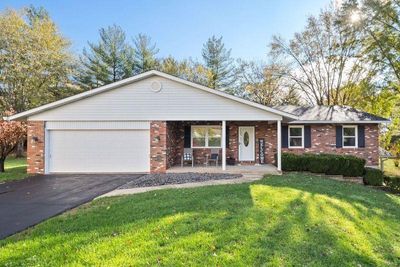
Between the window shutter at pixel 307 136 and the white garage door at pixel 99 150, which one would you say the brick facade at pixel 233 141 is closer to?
the window shutter at pixel 307 136

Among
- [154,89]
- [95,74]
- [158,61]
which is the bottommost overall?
[154,89]

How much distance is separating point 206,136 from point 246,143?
92.6 inches

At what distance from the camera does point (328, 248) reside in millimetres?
4262

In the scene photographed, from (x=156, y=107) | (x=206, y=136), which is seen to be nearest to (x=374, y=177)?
(x=206, y=136)

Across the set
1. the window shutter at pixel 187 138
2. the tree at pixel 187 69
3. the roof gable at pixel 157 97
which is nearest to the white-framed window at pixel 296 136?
the roof gable at pixel 157 97

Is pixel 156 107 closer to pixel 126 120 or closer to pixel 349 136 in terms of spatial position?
pixel 126 120

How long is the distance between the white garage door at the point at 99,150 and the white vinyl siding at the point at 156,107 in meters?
0.75

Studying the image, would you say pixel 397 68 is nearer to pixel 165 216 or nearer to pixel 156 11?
pixel 156 11

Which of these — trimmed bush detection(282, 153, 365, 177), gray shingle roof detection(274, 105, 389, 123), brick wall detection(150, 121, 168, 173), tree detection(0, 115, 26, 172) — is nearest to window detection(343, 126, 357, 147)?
gray shingle roof detection(274, 105, 389, 123)

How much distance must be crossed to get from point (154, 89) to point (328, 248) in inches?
387

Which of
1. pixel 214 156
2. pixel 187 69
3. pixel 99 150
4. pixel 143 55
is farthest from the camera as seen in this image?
pixel 187 69

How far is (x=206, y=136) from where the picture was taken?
15.1m

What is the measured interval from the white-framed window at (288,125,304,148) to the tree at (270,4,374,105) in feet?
37.1

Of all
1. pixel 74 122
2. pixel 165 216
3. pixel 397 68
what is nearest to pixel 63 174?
pixel 74 122
